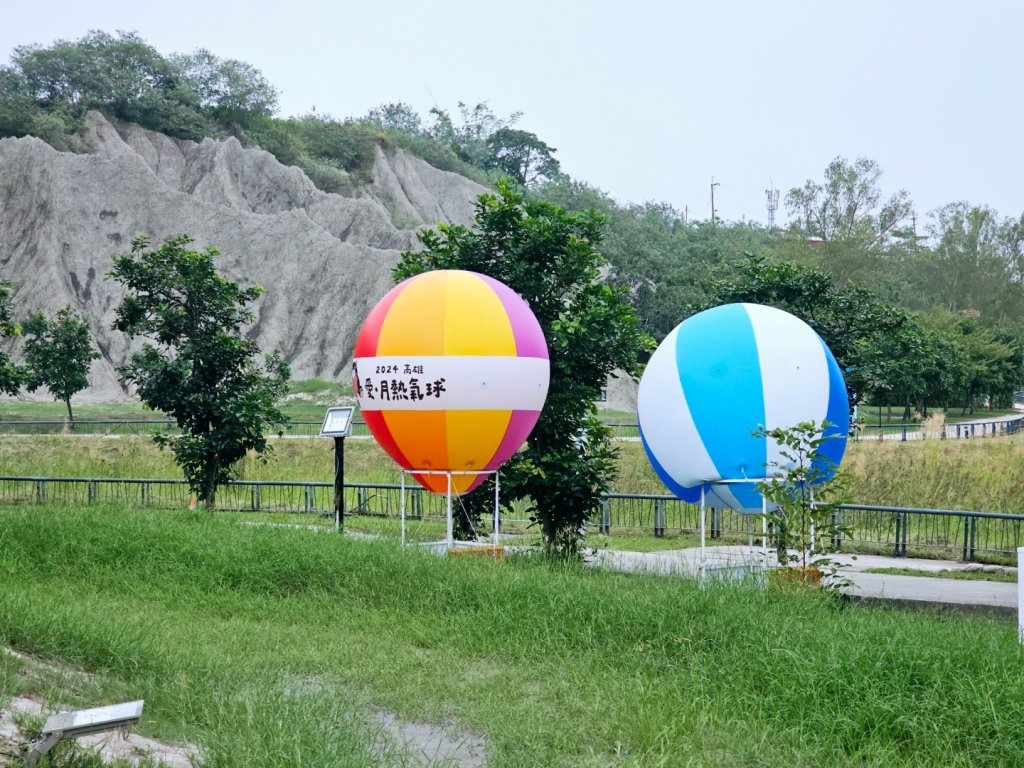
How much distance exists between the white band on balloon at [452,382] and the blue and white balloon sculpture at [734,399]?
5.62 ft

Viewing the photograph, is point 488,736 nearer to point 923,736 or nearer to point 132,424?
point 923,736

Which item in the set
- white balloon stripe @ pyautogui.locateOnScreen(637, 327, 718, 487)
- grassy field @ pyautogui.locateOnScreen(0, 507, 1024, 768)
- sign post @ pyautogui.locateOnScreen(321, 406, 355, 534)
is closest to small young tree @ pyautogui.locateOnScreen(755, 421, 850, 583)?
grassy field @ pyautogui.locateOnScreen(0, 507, 1024, 768)

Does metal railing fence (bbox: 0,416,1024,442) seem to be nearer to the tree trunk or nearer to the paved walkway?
the tree trunk

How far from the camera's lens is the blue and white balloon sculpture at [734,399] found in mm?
11992

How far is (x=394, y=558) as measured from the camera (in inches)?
455

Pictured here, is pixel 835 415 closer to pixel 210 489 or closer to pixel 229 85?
pixel 210 489

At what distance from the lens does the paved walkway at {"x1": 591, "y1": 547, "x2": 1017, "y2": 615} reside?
38.0 ft

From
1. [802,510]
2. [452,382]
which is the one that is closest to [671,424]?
[802,510]

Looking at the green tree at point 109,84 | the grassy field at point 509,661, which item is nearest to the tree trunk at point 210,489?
the grassy field at point 509,661

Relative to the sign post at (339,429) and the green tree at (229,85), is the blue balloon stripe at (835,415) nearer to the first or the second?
the sign post at (339,429)

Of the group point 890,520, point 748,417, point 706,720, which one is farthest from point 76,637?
point 890,520

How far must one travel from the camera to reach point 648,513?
2323cm

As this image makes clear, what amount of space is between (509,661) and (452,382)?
5429 mm

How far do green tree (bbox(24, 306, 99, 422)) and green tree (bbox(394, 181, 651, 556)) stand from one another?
107ft
